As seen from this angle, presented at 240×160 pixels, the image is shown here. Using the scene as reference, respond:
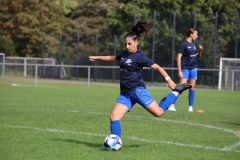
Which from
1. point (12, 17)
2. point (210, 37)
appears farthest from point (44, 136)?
point (12, 17)

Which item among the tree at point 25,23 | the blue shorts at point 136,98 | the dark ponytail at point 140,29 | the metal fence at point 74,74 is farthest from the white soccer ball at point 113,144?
the tree at point 25,23

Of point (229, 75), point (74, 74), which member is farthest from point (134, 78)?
point (74, 74)

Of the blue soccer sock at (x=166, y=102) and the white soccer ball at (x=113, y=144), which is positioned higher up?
the blue soccer sock at (x=166, y=102)

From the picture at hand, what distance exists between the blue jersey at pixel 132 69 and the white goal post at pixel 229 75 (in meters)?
20.8

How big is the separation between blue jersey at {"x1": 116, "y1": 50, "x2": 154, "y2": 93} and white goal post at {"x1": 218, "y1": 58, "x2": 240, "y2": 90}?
20818mm

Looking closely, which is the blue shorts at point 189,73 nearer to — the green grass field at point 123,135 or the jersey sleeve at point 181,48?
the jersey sleeve at point 181,48

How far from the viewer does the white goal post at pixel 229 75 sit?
98.9 feet

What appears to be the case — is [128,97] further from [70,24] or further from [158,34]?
[70,24]

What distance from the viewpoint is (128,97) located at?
27.8 ft

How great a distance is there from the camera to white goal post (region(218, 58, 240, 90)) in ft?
98.9

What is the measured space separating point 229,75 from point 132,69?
22808mm

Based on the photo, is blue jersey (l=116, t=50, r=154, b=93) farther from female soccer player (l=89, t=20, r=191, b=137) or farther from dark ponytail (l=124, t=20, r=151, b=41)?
dark ponytail (l=124, t=20, r=151, b=41)

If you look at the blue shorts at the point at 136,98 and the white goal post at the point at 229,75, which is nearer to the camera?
the blue shorts at the point at 136,98

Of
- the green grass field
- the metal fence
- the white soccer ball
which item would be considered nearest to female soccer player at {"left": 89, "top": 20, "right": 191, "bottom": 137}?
the white soccer ball
